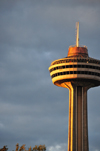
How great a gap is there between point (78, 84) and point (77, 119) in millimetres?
13379

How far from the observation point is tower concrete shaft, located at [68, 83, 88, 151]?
15288cm

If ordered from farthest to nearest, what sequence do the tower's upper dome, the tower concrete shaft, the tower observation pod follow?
the tower's upper dome → the tower observation pod → the tower concrete shaft

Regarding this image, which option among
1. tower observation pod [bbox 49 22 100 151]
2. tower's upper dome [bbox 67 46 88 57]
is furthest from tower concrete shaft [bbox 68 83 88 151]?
tower's upper dome [bbox 67 46 88 57]

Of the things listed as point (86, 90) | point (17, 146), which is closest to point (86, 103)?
point (86, 90)

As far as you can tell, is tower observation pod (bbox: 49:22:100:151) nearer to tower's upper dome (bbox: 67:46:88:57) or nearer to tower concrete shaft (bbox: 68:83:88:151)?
tower concrete shaft (bbox: 68:83:88:151)

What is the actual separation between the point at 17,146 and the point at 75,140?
72.8ft

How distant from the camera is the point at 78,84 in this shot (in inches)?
6220

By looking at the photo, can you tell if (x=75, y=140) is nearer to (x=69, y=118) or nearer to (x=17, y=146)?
(x=69, y=118)

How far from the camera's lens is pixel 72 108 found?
513 ft

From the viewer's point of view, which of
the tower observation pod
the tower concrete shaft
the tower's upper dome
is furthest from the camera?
the tower's upper dome

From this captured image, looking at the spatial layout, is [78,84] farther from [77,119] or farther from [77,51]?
[77,51]

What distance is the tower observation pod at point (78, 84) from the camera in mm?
153500

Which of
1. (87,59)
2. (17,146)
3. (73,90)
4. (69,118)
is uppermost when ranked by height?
(87,59)

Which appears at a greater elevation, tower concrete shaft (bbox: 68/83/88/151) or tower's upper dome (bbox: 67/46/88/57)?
tower's upper dome (bbox: 67/46/88/57)
